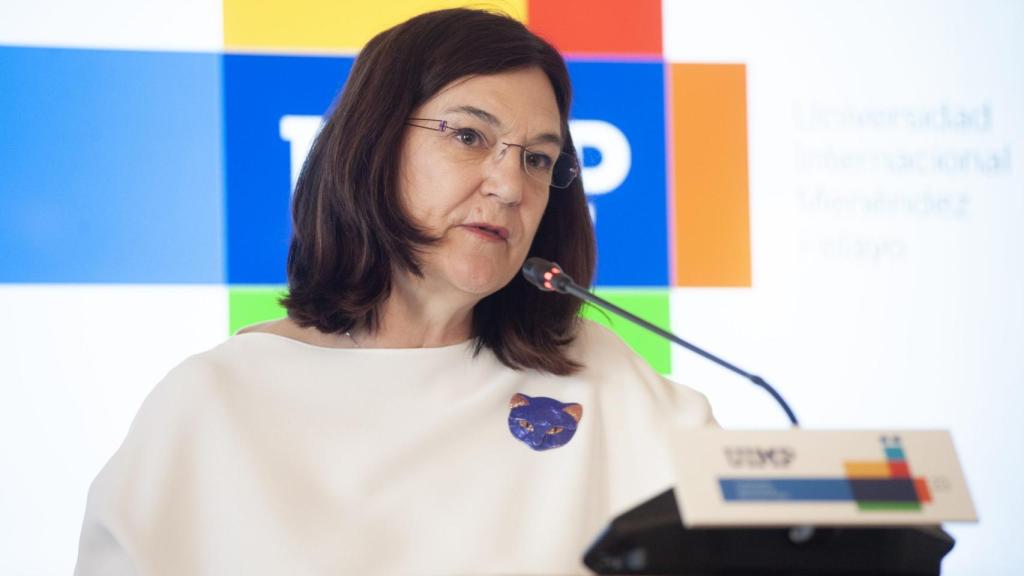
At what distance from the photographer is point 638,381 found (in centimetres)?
226

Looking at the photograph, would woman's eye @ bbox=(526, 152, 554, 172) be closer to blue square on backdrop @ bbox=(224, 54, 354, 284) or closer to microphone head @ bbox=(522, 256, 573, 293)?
microphone head @ bbox=(522, 256, 573, 293)

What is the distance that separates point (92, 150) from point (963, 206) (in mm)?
2563

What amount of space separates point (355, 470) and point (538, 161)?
70 centimetres

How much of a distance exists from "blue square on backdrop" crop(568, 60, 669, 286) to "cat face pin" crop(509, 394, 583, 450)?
3.36 ft

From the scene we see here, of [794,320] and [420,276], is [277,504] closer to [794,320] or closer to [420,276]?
[420,276]

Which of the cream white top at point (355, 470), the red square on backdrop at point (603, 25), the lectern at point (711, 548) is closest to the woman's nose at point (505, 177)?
the cream white top at point (355, 470)

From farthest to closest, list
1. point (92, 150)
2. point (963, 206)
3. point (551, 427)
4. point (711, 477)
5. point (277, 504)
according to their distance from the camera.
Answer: point (963, 206) < point (92, 150) < point (551, 427) < point (277, 504) < point (711, 477)

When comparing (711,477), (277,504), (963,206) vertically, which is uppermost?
(963,206)

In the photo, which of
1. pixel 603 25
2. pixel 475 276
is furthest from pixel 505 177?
pixel 603 25

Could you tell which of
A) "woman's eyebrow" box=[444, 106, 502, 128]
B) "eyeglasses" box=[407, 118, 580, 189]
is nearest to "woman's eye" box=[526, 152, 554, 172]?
"eyeglasses" box=[407, 118, 580, 189]

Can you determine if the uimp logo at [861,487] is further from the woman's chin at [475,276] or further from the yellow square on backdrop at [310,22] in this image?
the yellow square on backdrop at [310,22]

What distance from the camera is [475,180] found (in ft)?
6.68

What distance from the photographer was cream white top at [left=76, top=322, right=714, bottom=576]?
6.03 ft

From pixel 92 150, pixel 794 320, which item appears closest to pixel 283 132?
pixel 92 150
